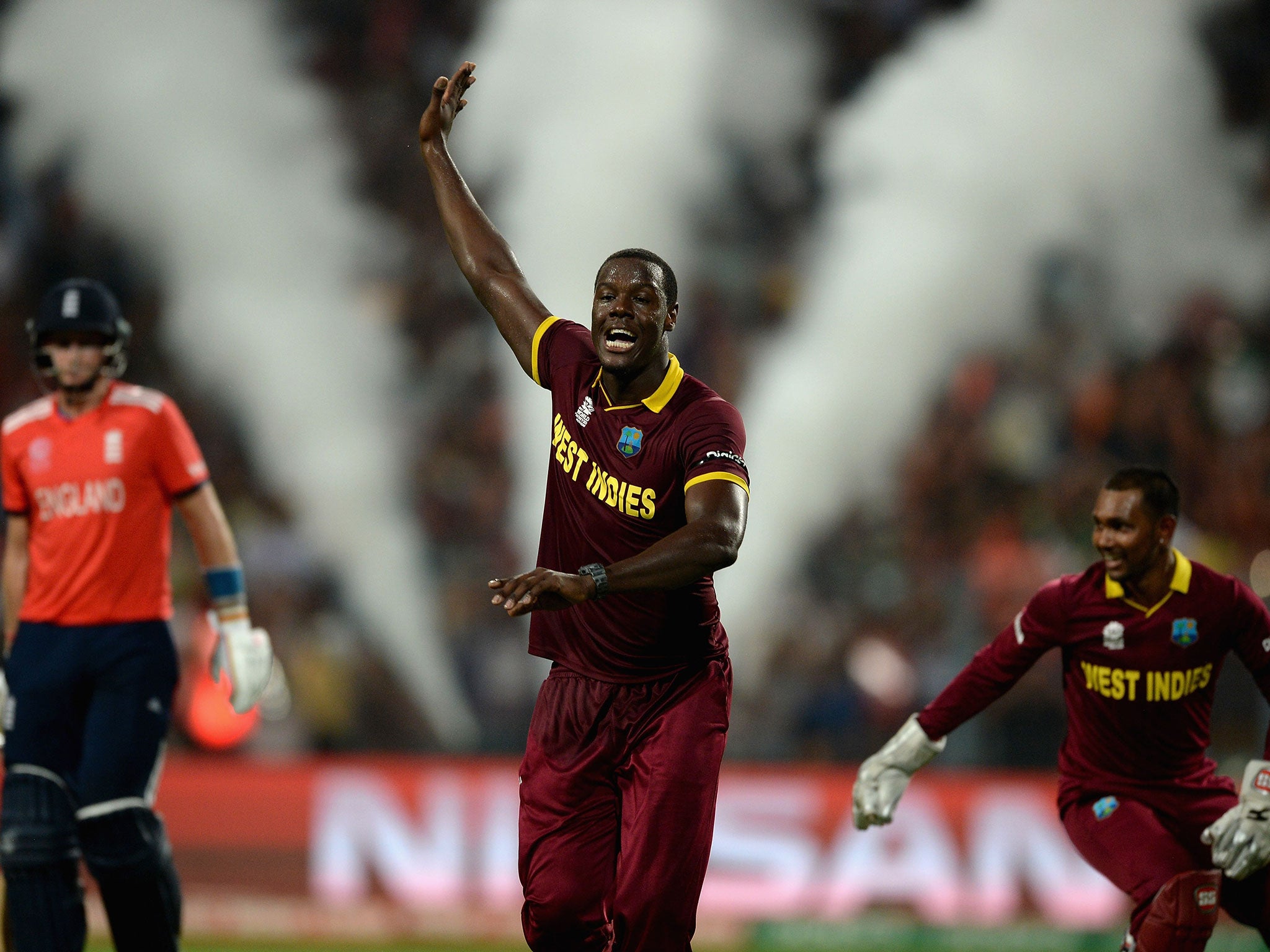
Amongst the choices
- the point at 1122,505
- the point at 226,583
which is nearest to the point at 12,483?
the point at 226,583

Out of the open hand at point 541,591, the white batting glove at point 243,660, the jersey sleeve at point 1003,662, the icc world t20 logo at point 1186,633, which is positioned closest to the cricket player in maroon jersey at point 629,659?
the open hand at point 541,591

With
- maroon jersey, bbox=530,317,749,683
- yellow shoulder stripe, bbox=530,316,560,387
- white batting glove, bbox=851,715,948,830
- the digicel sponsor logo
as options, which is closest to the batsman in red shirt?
the digicel sponsor logo

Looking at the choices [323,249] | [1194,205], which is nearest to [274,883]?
[323,249]

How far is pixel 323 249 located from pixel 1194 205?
8.25 m

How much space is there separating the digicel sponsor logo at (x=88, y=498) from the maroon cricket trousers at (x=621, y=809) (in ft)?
6.17

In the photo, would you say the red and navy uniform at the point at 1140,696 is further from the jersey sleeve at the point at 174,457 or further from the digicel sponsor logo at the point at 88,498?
the digicel sponsor logo at the point at 88,498

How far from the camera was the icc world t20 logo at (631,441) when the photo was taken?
→ 5102 millimetres

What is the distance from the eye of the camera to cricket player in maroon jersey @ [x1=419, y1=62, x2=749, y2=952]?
492 centimetres

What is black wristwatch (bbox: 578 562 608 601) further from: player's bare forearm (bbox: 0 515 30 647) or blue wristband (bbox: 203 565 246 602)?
player's bare forearm (bbox: 0 515 30 647)

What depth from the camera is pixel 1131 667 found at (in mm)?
5707

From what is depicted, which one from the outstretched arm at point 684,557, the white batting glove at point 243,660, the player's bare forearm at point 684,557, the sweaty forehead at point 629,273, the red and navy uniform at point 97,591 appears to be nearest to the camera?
the outstretched arm at point 684,557

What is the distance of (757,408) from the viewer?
13477mm

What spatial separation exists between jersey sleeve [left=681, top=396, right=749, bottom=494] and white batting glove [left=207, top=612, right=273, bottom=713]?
6.76 ft

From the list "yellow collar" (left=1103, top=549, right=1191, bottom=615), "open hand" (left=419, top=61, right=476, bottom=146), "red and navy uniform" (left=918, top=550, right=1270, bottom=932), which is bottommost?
"red and navy uniform" (left=918, top=550, right=1270, bottom=932)
